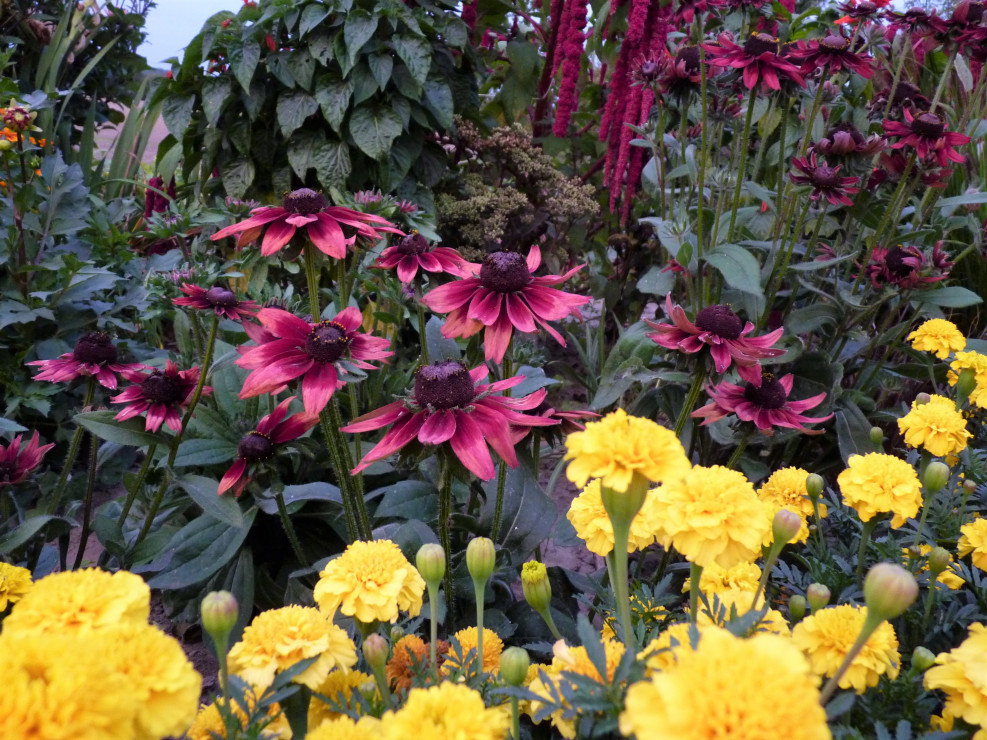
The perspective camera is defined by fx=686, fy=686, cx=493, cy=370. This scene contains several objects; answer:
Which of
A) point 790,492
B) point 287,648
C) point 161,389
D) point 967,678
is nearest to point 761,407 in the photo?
point 790,492

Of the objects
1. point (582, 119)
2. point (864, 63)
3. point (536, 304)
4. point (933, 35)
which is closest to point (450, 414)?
point (536, 304)

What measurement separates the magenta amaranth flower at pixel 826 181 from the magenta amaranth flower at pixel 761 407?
19.3 inches

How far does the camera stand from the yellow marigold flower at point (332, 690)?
62 cm

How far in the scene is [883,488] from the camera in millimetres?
763

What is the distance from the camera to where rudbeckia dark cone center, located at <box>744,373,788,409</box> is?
1.04 meters

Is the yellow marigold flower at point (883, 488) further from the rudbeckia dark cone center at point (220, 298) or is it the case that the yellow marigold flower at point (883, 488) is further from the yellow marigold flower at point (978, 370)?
the rudbeckia dark cone center at point (220, 298)

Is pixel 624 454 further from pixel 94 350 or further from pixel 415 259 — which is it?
pixel 94 350

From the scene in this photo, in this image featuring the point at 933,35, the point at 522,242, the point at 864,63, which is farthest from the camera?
the point at 522,242

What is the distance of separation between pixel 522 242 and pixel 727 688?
7.03ft

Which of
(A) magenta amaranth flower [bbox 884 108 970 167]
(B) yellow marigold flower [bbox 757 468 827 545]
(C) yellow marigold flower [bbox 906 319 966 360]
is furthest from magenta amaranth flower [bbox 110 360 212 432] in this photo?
(A) magenta amaranth flower [bbox 884 108 970 167]

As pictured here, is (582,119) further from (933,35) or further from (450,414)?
A: (450,414)

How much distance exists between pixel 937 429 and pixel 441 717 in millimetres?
837

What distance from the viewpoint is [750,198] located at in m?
2.18

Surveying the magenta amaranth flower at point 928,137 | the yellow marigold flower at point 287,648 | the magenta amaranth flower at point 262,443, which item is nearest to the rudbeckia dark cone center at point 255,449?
the magenta amaranth flower at point 262,443
